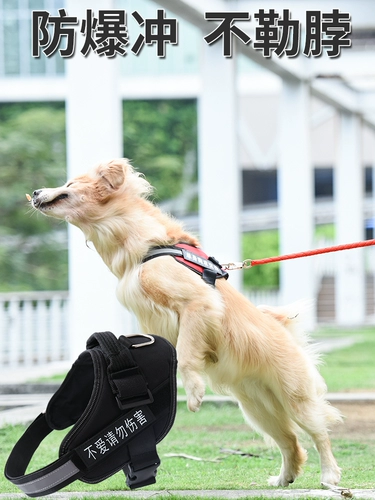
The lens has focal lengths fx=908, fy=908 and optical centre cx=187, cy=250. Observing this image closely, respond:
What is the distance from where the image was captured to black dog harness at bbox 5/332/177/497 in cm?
319

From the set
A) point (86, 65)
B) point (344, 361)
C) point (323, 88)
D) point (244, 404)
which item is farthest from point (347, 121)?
point (244, 404)

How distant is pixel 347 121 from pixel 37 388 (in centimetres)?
1529

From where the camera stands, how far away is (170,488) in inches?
147

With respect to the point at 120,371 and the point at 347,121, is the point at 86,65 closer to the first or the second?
the point at 120,371

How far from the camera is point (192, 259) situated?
3736 mm

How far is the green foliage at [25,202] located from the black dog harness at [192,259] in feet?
62.2

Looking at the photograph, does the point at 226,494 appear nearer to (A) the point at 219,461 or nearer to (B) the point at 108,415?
(B) the point at 108,415

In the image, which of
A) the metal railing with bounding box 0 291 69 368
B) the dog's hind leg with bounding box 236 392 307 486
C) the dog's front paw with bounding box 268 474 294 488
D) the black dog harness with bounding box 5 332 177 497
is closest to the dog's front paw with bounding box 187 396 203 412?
the black dog harness with bounding box 5 332 177 497

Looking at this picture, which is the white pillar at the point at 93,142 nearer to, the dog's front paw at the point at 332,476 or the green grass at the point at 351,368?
the green grass at the point at 351,368

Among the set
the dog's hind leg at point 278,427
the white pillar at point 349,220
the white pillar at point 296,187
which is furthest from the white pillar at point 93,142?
the white pillar at point 349,220

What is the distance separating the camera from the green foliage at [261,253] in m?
35.5

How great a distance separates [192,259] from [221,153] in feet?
23.2

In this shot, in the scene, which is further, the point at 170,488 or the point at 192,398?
the point at 170,488

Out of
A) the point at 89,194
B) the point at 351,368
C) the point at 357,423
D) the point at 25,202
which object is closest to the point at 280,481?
the point at 89,194
